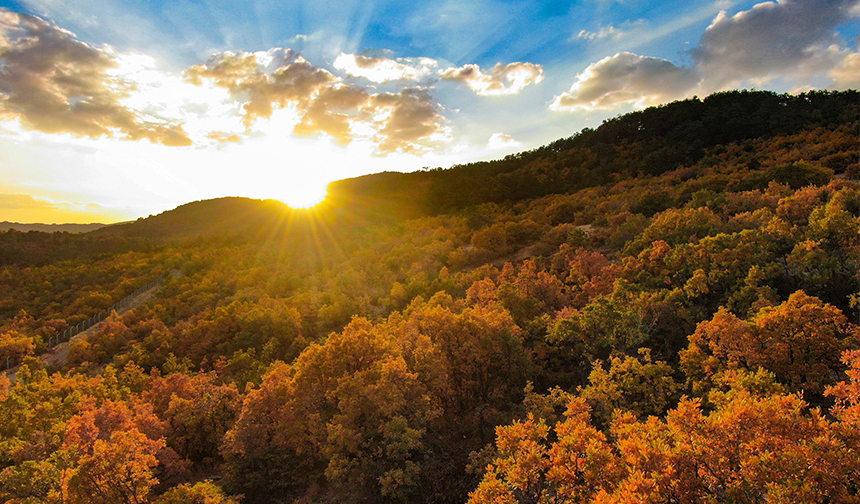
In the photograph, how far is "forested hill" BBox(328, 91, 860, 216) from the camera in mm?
53531

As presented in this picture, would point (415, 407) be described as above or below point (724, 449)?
below

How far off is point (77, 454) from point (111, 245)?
83995 mm

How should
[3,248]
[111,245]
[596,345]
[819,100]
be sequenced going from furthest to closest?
[111,245], [3,248], [819,100], [596,345]

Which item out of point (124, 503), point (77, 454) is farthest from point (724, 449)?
point (77, 454)

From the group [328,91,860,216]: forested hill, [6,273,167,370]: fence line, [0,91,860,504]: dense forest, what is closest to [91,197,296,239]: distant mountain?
[328,91,860,216]: forested hill

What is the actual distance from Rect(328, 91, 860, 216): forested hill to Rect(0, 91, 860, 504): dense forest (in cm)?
1425

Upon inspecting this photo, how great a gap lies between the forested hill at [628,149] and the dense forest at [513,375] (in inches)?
561

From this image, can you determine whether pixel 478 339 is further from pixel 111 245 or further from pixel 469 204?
pixel 111 245

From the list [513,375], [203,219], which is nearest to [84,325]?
[513,375]

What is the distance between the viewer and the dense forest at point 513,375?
6.06 metres

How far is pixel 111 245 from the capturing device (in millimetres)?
76000

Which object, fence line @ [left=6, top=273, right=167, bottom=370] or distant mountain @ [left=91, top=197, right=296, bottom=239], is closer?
fence line @ [left=6, top=273, right=167, bottom=370]

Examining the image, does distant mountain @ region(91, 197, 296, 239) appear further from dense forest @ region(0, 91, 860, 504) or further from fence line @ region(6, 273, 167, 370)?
dense forest @ region(0, 91, 860, 504)

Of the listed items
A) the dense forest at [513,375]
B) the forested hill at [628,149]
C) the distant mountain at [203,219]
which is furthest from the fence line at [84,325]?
the distant mountain at [203,219]
